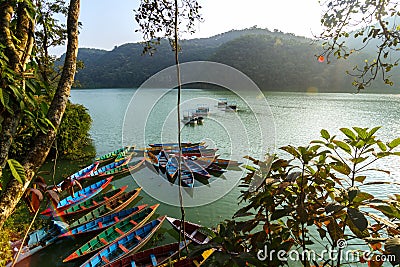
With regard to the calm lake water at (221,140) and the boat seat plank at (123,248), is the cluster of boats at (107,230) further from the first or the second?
the calm lake water at (221,140)

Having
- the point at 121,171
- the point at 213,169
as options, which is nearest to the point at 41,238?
the point at 121,171

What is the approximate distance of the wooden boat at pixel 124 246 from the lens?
4.39 metres

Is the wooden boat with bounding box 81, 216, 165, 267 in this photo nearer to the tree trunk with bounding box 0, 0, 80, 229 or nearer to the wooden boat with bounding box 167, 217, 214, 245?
the wooden boat with bounding box 167, 217, 214, 245

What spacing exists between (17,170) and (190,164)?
9.70 m

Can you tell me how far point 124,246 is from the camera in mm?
4973

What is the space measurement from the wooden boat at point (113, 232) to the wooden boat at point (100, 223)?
164 millimetres

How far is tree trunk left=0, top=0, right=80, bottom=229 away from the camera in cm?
109

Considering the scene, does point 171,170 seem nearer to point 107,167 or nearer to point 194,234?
point 107,167

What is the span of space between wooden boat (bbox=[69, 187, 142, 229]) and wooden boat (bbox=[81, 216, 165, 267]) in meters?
1.28

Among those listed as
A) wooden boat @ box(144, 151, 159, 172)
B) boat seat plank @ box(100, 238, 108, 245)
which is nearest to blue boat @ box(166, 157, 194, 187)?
wooden boat @ box(144, 151, 159, 172)

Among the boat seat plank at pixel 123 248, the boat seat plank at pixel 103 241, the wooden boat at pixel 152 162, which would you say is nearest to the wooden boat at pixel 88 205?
the boat seat plank at pixel 103 241

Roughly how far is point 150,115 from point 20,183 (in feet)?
85.8

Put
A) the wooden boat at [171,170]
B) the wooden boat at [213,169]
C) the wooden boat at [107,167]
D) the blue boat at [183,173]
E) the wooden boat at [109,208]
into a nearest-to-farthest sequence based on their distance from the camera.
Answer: the wooden boat at [109,208], the blue boat at [183,173], the wooden boat at [107,167], the wooden boat at [171,170], the wooden boat at [213,169]

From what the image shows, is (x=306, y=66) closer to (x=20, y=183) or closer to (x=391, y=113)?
(x=391, y=113)
